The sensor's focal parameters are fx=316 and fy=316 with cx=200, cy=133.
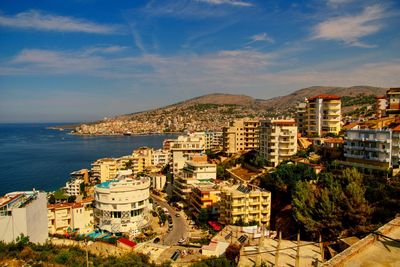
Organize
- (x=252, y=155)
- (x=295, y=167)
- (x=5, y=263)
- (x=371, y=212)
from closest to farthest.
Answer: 1. (x=5, y=263)
2. (x=371, y=212)
3. (x=295, y=167)
4. (x=252, y=155)

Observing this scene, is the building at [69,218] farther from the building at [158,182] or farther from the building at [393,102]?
the building at [393,102]

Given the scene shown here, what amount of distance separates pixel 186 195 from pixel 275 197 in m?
8.77

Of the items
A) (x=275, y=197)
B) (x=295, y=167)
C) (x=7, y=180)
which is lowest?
(x=7, y=180)

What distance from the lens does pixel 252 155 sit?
32.6 m

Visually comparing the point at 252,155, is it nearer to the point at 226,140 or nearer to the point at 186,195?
the point at 226,140

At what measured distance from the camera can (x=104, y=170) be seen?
1565 inches

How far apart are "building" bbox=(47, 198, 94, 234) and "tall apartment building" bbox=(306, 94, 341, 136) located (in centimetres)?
2222

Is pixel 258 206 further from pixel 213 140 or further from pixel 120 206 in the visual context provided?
pixel 213 140

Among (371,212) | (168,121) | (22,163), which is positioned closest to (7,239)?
(371,212)

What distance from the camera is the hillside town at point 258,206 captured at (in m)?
13.7

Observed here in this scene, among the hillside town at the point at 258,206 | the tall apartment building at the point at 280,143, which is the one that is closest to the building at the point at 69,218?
the hillside town at the point at 258,206

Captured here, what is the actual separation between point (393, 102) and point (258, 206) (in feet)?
64.7

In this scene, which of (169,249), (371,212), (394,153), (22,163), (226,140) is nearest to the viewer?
(371,212)

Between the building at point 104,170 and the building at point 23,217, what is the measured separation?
20.5 metres
